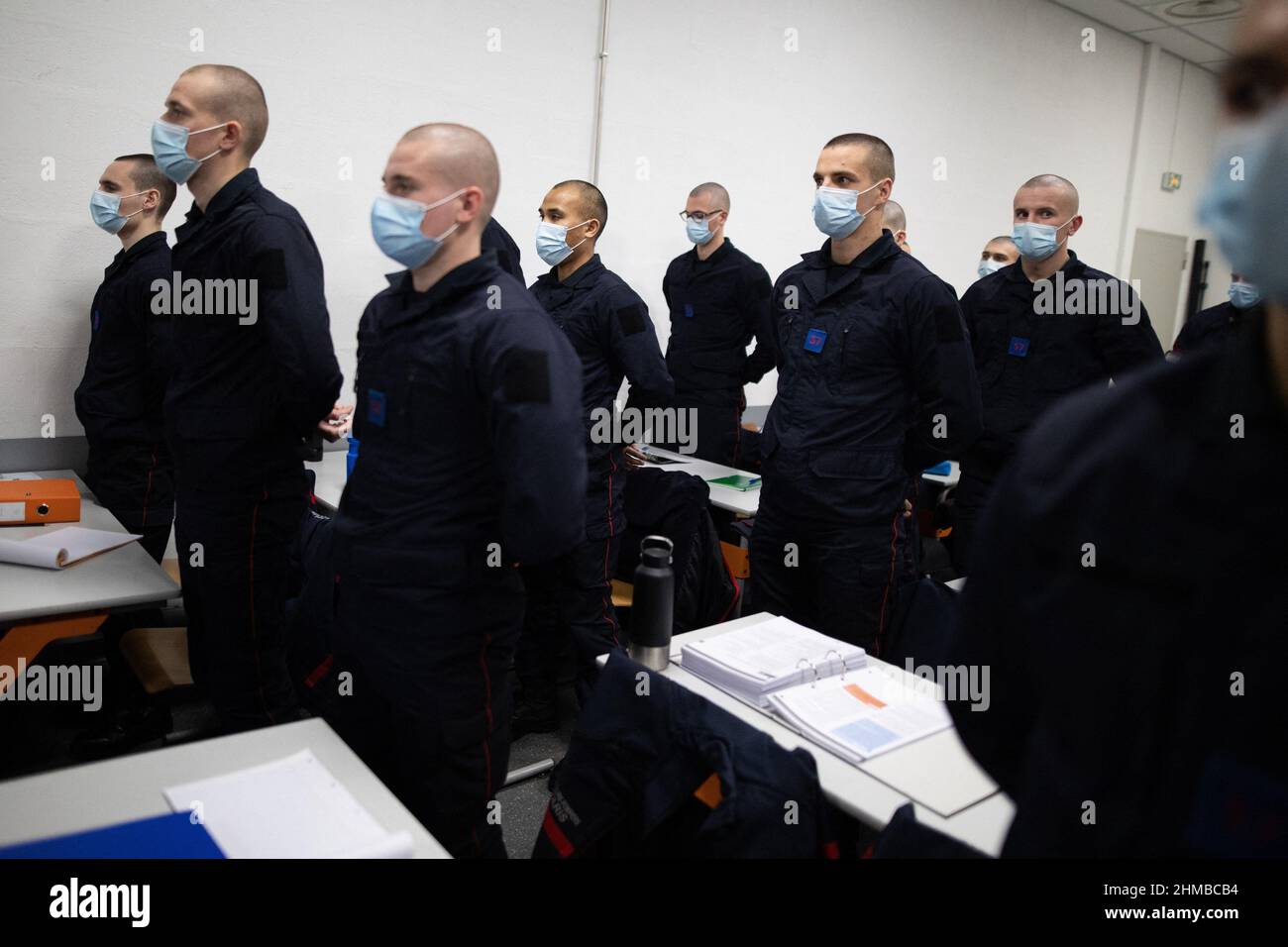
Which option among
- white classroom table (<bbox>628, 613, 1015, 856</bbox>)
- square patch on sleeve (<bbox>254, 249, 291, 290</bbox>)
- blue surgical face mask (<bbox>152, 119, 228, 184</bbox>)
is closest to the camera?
white classroom table (<bbox>628, 613, 1015, 856</bbox>)

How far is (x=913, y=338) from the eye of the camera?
2.32m

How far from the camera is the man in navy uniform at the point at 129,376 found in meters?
2.78

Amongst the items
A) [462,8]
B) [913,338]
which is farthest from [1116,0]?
[913,338]

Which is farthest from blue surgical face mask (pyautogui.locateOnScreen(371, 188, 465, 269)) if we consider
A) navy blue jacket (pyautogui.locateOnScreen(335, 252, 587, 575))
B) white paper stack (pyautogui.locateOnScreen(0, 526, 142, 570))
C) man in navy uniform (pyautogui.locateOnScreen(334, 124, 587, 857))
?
white paper stack (pyautogui.locateOnScreen(0, 526, 142, 570))

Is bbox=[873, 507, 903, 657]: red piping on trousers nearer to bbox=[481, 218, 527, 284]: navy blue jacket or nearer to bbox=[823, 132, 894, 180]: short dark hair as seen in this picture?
bbox=[823, 132, 894, 180]: short dark hair

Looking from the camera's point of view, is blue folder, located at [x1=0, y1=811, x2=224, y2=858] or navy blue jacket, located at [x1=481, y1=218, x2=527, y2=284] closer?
blue folder, located at [x1=0, y1=811, x2=224, y2=858]

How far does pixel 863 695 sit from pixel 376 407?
1042 millimetres

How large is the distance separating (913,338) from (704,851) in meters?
1.54

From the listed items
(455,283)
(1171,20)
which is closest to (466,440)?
(455,283)

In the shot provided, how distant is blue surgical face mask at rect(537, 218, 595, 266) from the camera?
300cm

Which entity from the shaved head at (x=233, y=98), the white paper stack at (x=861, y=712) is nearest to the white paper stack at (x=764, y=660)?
the white paper stack at (x=861, y=712)

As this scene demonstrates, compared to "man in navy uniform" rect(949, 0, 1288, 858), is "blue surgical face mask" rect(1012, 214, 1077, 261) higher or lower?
higher

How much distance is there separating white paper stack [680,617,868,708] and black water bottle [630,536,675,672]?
0.06 m
